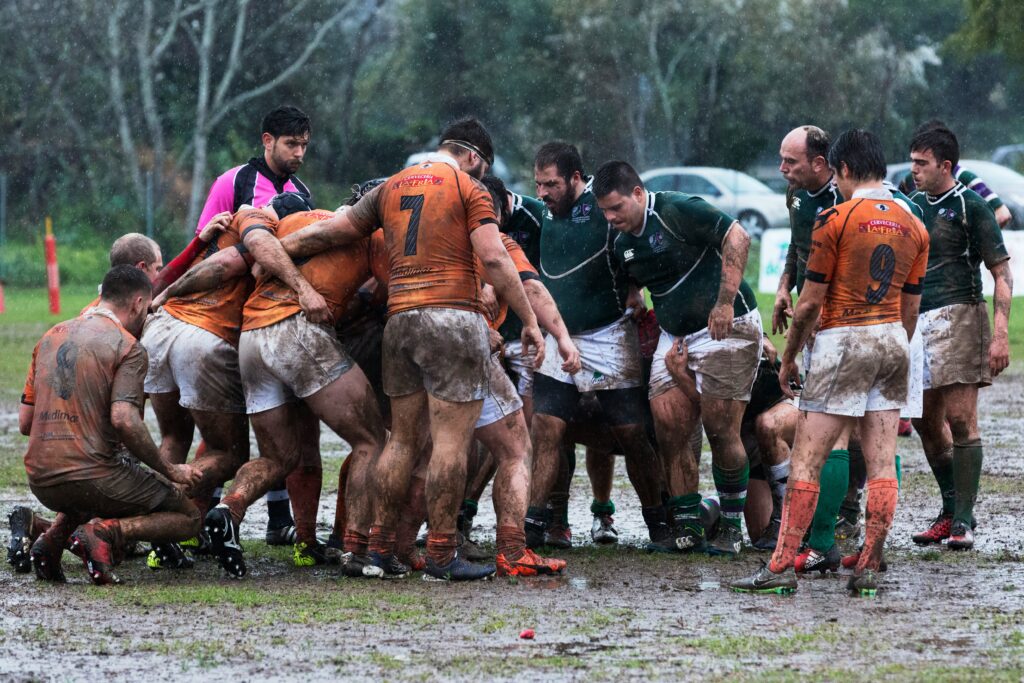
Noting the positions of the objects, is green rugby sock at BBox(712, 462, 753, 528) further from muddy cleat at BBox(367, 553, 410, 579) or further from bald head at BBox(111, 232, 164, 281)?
bald head at BBox(111, 232, 164, 281)

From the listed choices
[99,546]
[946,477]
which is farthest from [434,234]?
[946,477]

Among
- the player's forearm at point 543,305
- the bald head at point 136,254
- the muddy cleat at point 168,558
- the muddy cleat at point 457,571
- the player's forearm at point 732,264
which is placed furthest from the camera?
the bald head at point 136,254

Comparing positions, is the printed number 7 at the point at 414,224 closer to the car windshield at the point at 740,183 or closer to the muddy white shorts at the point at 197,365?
the muddy white shorts at the point at 197,365

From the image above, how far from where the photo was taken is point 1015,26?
28297 millimetres

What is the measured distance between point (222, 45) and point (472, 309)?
33923 mm

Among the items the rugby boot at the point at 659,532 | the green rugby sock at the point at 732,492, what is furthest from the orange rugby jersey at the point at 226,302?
the green rugby sock at the point at 732,492

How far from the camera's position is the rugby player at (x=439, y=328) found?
284 inches

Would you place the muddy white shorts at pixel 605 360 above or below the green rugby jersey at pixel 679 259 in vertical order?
below

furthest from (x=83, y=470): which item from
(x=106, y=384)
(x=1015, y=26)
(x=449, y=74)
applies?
(x=449, y=74)

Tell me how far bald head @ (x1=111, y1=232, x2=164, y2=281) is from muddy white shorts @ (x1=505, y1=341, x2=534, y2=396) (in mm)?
1960

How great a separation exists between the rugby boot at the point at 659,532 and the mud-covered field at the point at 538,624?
12 cm

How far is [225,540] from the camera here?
7266 mm

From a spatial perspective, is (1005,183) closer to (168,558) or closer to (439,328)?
(439,328)

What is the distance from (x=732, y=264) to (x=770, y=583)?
1.76 metres
